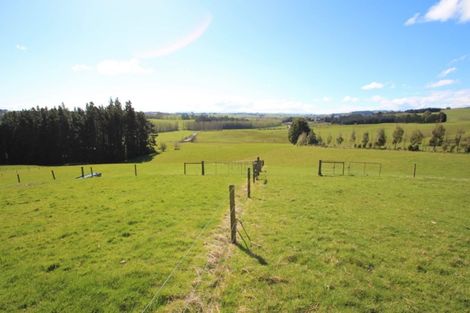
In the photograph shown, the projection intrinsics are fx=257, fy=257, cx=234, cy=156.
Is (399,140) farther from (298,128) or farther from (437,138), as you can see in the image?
(298,128)

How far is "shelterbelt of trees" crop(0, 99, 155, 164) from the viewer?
5916cm

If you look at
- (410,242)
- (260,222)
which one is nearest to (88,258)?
(260,222)

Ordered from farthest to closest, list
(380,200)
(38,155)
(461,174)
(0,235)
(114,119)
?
1. (114,119)
2. (38,155)
3. (461,174)
4. (380,200)
5. (0,235)

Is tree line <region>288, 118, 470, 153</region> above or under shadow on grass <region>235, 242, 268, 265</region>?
under

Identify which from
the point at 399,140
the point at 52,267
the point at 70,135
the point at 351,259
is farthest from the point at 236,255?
the point at 399,140

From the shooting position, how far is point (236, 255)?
23.4 ft

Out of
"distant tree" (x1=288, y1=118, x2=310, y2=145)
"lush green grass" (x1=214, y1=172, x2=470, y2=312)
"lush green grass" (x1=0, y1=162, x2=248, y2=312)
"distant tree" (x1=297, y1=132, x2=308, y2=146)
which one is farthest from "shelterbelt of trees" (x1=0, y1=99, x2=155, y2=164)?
"lush green grass" (x1=214, y1=172, x2=470, y2=312)

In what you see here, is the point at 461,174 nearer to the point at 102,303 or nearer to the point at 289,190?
the point at 289,190

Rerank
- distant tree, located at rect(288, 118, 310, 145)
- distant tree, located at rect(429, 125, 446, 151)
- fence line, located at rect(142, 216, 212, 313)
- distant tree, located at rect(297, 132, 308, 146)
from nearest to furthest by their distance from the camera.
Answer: fence line, located at rect(142, 216, 212, 313) < distant tree, located at rect(429, 125, 446, 151) < distant tree, located at rect(297, 132, 308, 146) < distant tree, located at rect(288, 118, 310, 145)

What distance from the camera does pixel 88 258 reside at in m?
7.02

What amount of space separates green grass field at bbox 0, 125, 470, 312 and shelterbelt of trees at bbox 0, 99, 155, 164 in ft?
180

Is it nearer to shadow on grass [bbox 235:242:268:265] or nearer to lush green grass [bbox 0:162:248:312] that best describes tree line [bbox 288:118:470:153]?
lush green grass [bbox 0:162:248:312]

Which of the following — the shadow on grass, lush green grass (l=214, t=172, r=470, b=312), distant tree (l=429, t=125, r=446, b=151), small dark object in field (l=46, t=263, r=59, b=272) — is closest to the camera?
lush green grass (l=214, t=172, r=470, b=312)

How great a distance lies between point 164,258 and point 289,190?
1038cm
